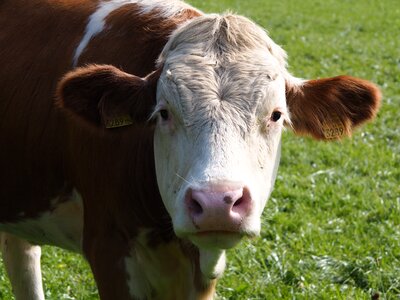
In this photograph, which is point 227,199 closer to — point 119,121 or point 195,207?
point 195,207

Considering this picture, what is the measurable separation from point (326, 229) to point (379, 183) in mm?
1566

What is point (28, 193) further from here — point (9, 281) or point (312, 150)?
point (312, 150)

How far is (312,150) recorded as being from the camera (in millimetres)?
9891

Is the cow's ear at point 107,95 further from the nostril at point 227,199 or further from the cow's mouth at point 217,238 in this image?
the nostril at point 227,199

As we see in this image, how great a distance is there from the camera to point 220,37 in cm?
421

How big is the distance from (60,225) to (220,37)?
157 centimetres

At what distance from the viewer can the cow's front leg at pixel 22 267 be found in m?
5.94

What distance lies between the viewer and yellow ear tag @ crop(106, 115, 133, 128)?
4.33 meters

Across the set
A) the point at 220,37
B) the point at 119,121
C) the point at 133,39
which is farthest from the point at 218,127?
the point at 133,39

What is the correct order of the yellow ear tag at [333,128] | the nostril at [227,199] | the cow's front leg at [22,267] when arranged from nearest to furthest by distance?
the nostril at [227,199] → the yellow ear tag at [333,128] → the cow's front leg at [22,267]

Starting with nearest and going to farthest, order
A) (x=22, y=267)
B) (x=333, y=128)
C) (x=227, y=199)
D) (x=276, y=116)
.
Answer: (x=227, y=199) < (x=276, y=116) < (x=333, y=128) < (x=22, y=267)

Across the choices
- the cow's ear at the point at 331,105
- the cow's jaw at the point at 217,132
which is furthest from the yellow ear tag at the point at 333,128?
the cow's jaw at the point at 217,132

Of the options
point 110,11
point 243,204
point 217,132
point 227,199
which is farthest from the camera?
point 110,11

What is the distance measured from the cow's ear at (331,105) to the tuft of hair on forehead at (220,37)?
0.22 m
